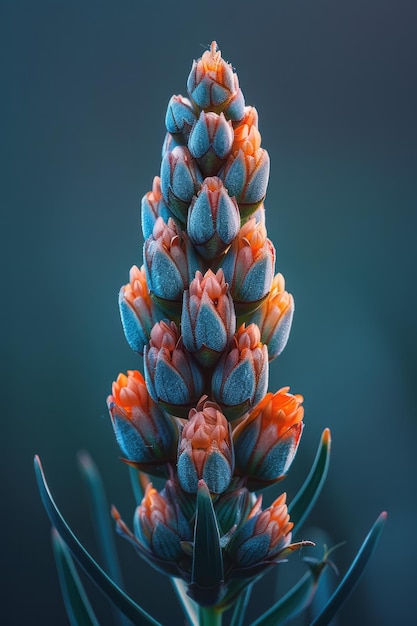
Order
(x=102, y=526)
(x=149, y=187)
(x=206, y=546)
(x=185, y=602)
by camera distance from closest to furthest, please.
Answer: (x=206, y=546) → (x=185, y=602) → (x=102, y=526) → (x=149, y=187)

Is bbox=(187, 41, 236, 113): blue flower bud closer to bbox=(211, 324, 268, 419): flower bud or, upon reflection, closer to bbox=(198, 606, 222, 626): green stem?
bbox=(211, 324, 268, 419): flower bud

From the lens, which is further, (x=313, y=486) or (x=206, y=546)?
(x=313, y=486)

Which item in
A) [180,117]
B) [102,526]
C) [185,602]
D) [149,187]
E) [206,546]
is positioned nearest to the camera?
[206,546]

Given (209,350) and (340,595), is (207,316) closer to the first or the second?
(209,350)

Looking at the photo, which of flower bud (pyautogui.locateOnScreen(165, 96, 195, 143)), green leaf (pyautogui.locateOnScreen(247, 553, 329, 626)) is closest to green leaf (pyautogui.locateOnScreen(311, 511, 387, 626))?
green leaf (pyautogui.locateOnScreen(247, 553, 329, 626))

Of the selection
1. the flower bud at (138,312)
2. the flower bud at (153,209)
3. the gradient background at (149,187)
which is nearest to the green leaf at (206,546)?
the flower bud at (138,312)

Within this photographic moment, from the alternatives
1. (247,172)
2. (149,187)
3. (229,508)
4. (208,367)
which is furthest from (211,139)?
(149,187)

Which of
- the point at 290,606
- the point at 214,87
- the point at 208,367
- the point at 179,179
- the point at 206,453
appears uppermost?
the point at 214,87

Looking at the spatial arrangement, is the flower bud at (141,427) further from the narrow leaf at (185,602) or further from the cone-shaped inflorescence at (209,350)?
the narrow leaf at (185,602)
